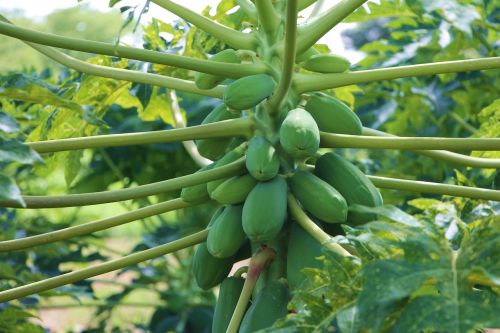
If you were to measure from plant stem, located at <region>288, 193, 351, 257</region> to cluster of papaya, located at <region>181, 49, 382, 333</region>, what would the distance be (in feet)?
0.06

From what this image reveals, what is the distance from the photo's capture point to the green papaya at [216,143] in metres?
2.10

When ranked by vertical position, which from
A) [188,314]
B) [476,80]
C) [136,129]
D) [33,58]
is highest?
[476,80]

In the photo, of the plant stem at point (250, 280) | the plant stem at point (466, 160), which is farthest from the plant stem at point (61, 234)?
the plant stem at point (466, 160)

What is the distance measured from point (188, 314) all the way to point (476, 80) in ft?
5.87

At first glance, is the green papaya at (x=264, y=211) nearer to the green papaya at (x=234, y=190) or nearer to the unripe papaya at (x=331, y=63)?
the green papaya at (x=234, y=190)

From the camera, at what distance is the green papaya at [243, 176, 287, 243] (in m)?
1.82

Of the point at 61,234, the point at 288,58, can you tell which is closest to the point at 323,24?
the point at 288,58

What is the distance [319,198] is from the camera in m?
1.87

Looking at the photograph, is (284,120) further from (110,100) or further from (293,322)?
(110,100)

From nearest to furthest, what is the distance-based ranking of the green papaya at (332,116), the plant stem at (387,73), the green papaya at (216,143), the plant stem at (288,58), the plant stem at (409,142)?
1. the plant stem at (288,58)
2. the plant stem at (409,142)
3. the plant stem at (387,73)
4. the green papaya at (332,116)
5. the green papaya at (216,143)

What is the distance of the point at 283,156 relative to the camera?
1.99m

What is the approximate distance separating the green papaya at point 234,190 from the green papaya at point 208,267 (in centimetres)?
14

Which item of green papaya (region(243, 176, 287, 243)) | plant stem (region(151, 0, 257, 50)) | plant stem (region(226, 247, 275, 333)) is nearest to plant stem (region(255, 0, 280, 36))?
plant stem (region(151, 0, 257, 50))

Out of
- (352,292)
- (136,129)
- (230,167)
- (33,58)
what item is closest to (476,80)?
(136,129)
